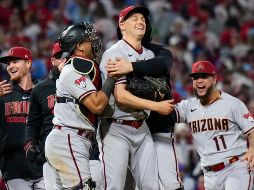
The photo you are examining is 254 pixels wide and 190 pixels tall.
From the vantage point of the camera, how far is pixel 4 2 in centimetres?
1575

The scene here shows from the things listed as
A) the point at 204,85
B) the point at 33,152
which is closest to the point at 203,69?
the point at 204,85

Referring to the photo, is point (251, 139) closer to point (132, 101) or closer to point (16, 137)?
→ point (132, 101)

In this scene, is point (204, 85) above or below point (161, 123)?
above

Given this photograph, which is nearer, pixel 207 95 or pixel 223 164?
pixel 223 164

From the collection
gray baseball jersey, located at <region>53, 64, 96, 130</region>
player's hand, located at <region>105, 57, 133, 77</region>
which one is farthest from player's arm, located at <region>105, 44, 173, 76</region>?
gray baseball jersey, located at <region>53, 64, 96, 130</region>

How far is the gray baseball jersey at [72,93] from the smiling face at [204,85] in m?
2.03

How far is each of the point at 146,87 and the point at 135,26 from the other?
57 cm

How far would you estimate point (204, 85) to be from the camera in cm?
812

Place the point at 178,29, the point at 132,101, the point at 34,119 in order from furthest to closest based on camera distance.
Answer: the point at 178,29 < the point at 34,119 < the point at 132,101

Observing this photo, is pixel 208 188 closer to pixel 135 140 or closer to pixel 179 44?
pixel 135 140

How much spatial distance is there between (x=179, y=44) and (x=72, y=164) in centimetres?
898

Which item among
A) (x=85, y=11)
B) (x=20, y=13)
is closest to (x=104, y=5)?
(x=85, y=11)

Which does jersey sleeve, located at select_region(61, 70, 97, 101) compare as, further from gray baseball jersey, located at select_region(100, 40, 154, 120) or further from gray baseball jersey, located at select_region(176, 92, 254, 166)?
gray baseball jersey, located at select_region(176, 92, 254, 166)

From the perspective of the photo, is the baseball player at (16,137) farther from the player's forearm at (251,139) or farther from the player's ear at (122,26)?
the player's forearm at (251,139)
